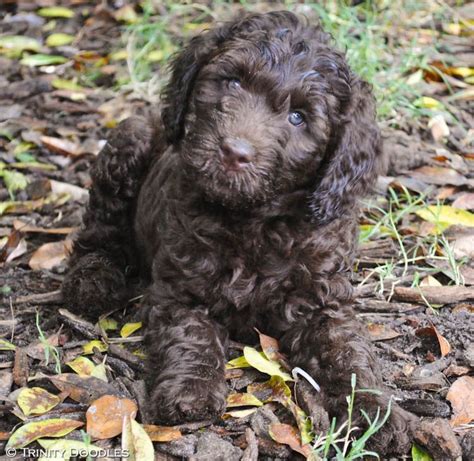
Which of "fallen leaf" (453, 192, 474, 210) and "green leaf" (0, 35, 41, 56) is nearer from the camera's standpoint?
"fallen leaf" (453, 192, 474, 210)

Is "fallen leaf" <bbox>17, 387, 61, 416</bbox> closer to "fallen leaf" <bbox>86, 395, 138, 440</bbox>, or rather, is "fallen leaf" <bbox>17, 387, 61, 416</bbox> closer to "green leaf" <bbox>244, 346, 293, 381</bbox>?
"fallen leaf" <bbox>86, 395, 138, 440</bbox>

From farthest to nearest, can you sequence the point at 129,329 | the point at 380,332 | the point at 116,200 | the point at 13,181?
the point at 13,181, the point at 116,200, the point at 129,329, the point at 380,332

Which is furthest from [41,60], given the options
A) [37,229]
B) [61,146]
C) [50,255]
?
[50,255]

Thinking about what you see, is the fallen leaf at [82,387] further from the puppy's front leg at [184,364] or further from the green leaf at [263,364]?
the green leaf at [263,364]

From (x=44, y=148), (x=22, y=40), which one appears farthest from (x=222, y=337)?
(x=22, y=40)

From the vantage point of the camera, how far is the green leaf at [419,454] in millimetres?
3350

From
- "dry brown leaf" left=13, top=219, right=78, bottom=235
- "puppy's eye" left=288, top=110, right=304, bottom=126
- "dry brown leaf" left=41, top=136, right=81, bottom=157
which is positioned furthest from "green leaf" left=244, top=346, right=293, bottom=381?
"dry brown leaf" left=41, top=136, right=81, bottom=157

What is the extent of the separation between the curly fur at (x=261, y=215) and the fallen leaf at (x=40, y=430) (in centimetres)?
35

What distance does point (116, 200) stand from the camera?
16.5 feet

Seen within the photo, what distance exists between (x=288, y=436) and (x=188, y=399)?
16.5 inches

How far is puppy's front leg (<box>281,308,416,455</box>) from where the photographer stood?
3.35m

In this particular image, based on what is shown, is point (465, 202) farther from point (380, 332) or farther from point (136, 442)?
point (136, 442)

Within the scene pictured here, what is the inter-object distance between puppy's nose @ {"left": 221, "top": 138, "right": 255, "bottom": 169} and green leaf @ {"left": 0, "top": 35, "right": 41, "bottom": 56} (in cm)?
447

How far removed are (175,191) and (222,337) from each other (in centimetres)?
71
